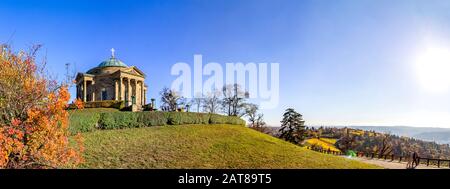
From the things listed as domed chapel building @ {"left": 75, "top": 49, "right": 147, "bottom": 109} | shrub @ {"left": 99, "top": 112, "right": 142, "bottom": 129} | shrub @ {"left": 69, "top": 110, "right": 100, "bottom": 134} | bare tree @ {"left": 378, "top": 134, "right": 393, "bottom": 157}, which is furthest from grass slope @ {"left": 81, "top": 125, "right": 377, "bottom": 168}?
domed chapel building @ {"left": 75, "top": 49, "right": 147, "bottom": 109}

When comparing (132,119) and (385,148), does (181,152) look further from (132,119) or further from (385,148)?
(385,148)

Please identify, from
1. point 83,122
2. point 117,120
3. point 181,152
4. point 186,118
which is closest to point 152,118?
point 117,120

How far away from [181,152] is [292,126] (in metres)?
34.0

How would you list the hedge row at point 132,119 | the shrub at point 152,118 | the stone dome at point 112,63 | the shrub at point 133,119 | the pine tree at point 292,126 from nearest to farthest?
the hedge row at point 132,119 → the shrub at point 133,119 → the shrub at point 152,118 → the pine tree at point 292,126 → the stone dome at point 112,63

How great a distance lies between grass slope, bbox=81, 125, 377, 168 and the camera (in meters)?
16.4

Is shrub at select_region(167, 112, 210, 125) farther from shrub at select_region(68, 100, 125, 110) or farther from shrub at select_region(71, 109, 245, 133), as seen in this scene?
shrub at select_region(68, 100, 125, 110)

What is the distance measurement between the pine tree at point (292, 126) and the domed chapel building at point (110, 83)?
27035 millimetres

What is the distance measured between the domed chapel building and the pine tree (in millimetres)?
27035

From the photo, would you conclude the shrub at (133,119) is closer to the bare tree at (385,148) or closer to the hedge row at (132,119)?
the hedge row at (132,119)

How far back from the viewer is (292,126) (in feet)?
160

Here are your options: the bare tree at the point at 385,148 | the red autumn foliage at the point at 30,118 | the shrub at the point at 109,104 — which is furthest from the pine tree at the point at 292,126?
the red autumn foliage at the point at 30,118

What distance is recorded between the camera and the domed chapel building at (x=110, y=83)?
50.3m
